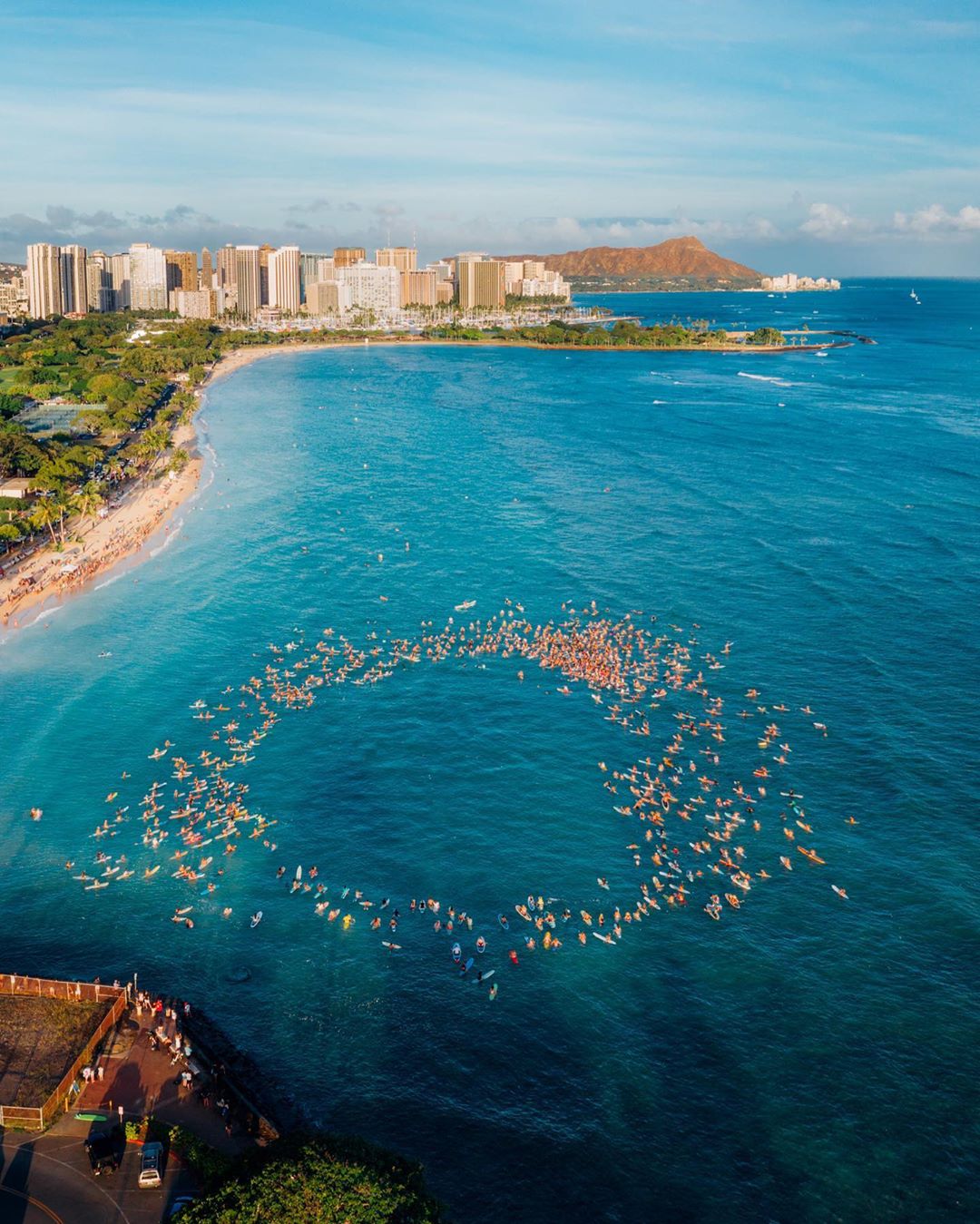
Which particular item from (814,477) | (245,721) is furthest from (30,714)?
(814,477)

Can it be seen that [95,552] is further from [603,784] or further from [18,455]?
[603,784]

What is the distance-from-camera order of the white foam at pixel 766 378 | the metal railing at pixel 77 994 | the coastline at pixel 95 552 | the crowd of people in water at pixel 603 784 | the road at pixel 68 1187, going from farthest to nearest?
the white foam at pixel 766 378 < the coastline at pixel 95 552 < the crowd of people in water at pixel 603 784 < the metal railing at pixel 77 994 < the road at pixel 68 1187

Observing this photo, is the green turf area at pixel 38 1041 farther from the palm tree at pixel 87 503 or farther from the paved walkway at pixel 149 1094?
the palm tree at pixel 87 503

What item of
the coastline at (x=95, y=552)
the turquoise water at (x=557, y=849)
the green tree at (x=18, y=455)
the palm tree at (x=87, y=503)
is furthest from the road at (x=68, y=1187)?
the green tree at (x=18, y=455)

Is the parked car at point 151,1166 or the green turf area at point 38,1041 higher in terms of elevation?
the green turf area at point 38,1041

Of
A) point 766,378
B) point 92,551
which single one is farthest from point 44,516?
point 766,378

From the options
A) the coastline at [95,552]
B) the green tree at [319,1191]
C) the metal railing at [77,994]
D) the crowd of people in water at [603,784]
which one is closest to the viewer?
the green tree at [319,1191]
